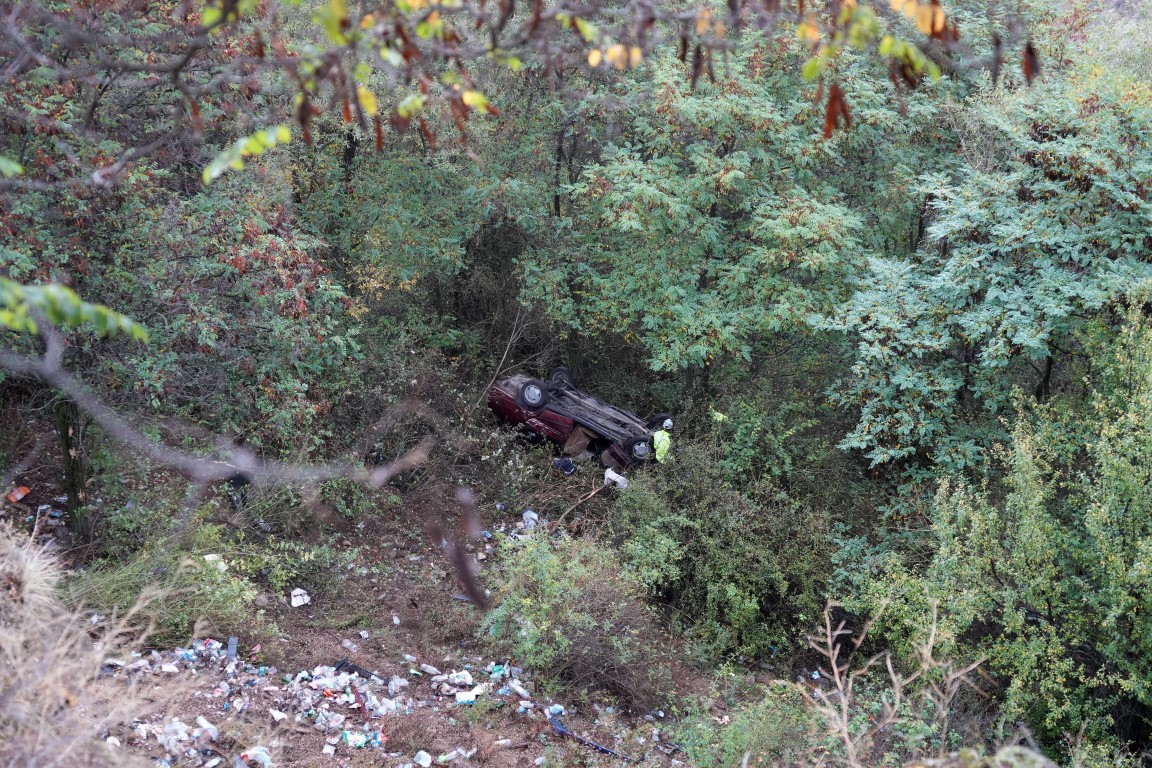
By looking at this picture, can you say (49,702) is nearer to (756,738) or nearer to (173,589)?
(173,589)

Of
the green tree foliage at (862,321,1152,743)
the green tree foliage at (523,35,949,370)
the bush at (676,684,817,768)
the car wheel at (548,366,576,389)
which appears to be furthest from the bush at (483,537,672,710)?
the car wheel at (548,366,576,389)

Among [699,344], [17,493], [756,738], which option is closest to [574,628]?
[756,738]

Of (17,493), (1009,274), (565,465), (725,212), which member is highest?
(1009,274)

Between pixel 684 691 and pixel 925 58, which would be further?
pixel 684 691

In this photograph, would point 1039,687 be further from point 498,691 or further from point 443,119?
point 443,119

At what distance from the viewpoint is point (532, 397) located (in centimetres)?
1104

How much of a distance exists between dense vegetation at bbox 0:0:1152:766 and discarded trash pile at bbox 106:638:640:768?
0.40 m

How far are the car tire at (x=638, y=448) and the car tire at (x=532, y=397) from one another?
1217 mm

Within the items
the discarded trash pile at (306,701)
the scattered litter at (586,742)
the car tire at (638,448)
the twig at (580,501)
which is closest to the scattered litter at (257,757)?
the discarded trash pile at (306,701)

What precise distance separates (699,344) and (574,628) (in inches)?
165

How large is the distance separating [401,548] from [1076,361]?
7573mm

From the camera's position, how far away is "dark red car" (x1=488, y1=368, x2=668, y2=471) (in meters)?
10.8

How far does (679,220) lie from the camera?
34.5 feet

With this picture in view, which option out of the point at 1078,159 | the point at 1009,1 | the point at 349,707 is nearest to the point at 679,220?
the point at 1078,159
